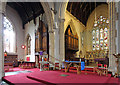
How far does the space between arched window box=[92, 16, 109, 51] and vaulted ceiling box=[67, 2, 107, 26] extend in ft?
5.82

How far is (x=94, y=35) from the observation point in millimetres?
16672

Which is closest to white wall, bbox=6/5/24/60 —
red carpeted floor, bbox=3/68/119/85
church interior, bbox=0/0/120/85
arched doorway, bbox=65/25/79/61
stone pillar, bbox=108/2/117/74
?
church interior, bbox=0/0/120/85

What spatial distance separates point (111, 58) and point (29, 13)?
11567 millimetres

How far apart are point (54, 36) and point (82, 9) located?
7208 millimetres

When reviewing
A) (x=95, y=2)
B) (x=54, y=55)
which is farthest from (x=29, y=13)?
(x=95, y=2)

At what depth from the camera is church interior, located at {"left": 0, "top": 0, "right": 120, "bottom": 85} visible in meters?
9.88

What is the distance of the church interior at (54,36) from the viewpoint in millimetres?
9883

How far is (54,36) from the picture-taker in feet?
33.3

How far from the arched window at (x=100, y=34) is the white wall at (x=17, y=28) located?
1018 centimetres

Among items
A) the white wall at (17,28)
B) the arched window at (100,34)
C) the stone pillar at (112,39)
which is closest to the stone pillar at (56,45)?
the stone pillar at (112,39)

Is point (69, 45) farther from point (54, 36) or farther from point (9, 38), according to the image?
point (9, 38)

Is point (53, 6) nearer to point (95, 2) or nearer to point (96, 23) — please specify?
point (95, 2)

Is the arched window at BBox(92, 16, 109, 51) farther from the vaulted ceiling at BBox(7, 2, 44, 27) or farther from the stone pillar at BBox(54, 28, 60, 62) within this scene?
the vaulted ceiling at BBox(7, 2, 44, 27)

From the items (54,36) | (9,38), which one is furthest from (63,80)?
(9,38)
